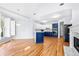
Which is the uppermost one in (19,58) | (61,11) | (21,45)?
(61,11)

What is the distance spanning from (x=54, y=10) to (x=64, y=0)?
139cm

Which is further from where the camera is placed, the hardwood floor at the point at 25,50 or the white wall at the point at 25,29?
the white wall at the point at 25,29

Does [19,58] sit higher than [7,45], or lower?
higher

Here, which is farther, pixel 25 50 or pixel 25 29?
pixel 25 29

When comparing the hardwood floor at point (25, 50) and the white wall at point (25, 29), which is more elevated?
the white wall at point (25, 29)

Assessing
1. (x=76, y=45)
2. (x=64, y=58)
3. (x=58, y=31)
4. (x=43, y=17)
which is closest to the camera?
(x=64, y=58)

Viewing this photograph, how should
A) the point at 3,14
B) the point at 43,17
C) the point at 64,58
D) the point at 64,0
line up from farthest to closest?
the point at 3,14, the point at 43,17, the point at 64,58, the point at 64,0

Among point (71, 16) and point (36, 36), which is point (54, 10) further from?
point (36, 36)

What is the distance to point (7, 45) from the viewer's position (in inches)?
140

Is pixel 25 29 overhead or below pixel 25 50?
overhead

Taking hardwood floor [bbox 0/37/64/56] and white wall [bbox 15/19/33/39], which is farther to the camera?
white wall [bbox 15/19/33/39]

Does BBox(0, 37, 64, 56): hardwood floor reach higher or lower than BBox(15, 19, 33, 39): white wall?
lower

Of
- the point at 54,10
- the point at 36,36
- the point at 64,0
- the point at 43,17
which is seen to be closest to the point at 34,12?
the point at 43,17

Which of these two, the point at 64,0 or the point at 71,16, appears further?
the point at 71,16
